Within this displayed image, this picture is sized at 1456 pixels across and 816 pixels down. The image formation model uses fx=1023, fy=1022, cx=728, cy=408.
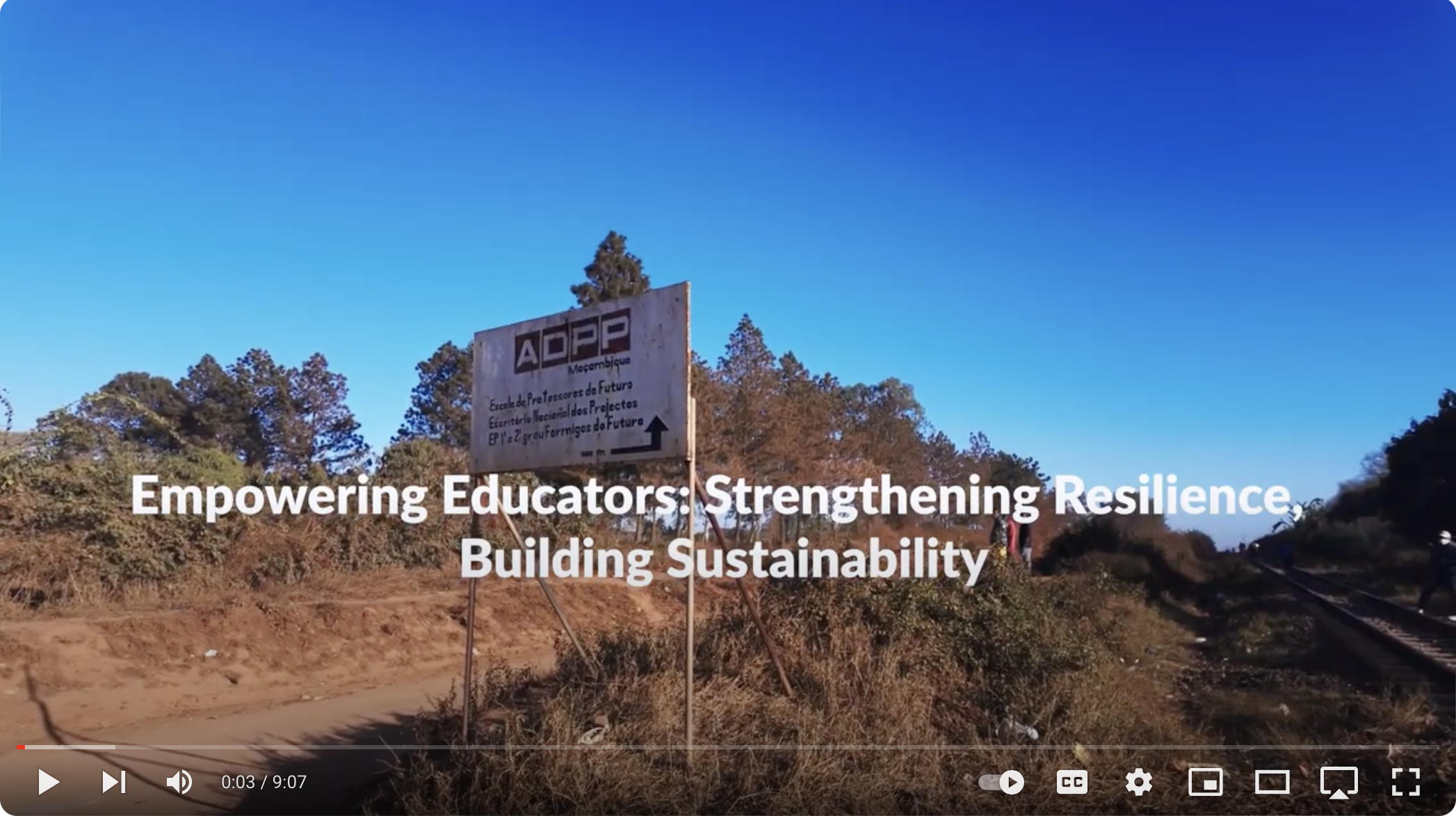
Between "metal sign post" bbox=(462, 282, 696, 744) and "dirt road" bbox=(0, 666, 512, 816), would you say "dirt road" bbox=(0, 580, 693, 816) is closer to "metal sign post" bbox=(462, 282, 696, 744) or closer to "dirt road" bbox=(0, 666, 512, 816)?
"dirt road" bbox=(0, 666, 512, 816)

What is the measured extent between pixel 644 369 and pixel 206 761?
13.7ft

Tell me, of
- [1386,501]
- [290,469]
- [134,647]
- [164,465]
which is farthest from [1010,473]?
[134,647]

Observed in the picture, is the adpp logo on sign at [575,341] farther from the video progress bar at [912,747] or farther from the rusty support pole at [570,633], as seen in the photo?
the video progress bar at [912,747]

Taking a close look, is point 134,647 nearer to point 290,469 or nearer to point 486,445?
point 486,445

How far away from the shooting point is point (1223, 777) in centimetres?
568

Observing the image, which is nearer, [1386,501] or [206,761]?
[206,761]

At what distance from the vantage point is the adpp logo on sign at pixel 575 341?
20.9 ft
